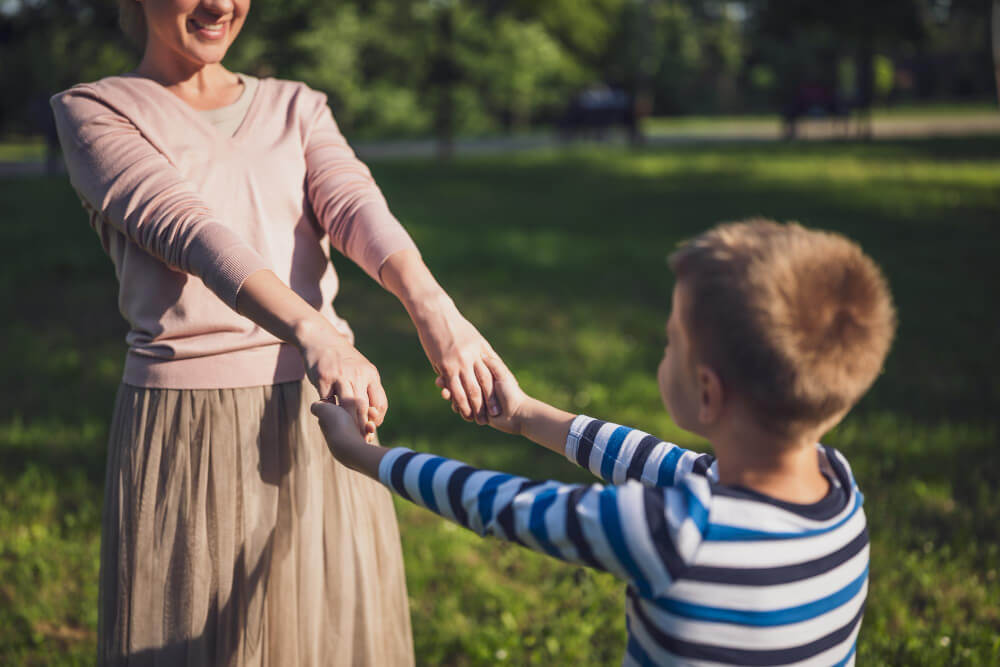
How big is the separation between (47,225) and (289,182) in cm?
889

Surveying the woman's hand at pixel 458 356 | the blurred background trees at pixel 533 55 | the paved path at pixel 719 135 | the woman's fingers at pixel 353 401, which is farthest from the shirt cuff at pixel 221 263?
the paved path at pixel 719 135

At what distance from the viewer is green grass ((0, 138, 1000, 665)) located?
3314mm

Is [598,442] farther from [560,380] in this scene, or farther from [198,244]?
[560,380]

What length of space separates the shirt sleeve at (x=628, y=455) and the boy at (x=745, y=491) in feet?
0.89

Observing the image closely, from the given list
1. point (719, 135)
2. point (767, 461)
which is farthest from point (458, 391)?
point (719, 135)

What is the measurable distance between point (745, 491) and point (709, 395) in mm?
157

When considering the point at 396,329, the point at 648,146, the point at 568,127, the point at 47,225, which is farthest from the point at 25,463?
the point at 568,127

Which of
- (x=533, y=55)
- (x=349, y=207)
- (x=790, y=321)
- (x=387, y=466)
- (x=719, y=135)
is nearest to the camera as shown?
(x=790, y=321)

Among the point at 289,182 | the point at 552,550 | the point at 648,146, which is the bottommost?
the point at 648,146

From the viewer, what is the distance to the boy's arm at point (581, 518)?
132 centimetres

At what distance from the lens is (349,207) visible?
1.85 meters

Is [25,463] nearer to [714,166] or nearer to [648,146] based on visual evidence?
[714,166]

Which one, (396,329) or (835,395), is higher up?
(835,395)

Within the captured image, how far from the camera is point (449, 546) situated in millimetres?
3811
